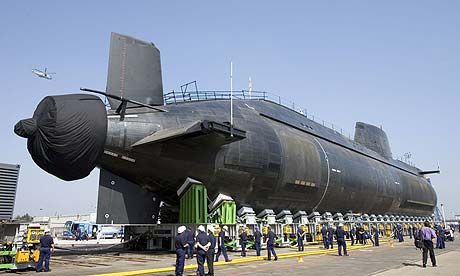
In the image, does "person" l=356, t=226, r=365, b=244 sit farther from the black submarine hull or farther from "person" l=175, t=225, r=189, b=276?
"person" l=175, t=225, r=189, b=276

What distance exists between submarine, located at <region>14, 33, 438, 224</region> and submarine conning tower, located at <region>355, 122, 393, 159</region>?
83.0 feet

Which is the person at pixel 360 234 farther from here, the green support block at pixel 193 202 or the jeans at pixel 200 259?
the jeans at pixel 200 259

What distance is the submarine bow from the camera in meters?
15.4

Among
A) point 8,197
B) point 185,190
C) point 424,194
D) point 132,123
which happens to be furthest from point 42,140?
point 424,194

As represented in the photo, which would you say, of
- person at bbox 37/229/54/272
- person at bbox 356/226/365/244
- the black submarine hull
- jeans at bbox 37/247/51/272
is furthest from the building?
person at bbox 356/226/365/244

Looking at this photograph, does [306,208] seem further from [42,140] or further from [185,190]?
[42,140]

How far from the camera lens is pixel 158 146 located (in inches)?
733

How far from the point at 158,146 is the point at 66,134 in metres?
4.39

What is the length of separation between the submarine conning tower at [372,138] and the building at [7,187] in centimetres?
4480

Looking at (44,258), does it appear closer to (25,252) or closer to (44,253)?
(44,253)

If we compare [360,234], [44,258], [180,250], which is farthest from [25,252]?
[360,234]

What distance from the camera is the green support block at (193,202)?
19531mm

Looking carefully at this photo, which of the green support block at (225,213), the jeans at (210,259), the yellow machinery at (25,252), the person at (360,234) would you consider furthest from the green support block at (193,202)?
the person at (360,234)

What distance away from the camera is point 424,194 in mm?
57375
